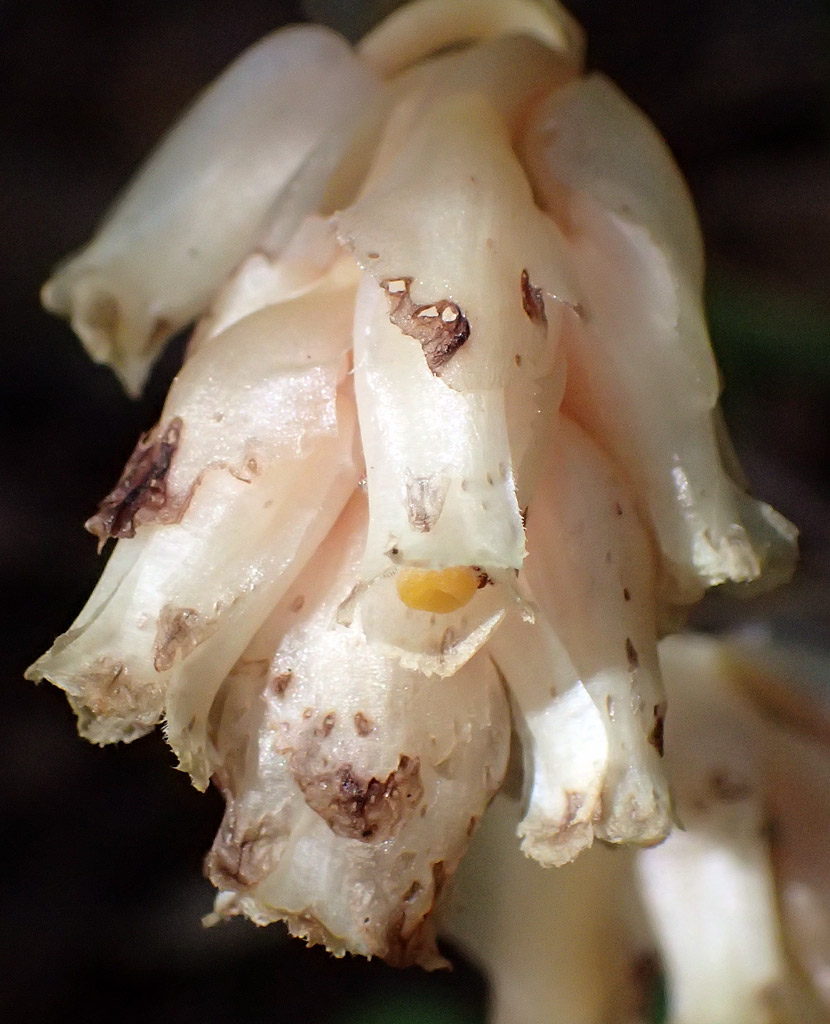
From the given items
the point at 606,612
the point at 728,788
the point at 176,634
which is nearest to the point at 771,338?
the point at 728,788

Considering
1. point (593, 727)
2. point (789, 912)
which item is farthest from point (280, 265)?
point (789, 912)

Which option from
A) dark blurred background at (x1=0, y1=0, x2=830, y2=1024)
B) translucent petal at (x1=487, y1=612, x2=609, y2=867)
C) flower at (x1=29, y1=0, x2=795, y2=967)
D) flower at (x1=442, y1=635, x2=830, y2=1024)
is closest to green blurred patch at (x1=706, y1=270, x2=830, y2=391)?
dark blurred background at (x1=0, y1=0, x2=830, y2=1024)

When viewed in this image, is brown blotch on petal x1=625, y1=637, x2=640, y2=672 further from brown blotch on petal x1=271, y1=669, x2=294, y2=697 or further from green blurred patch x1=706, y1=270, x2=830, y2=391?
green blurred patch x1=706, y1=270, x2=830, y2=391

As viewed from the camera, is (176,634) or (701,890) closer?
(176,634)

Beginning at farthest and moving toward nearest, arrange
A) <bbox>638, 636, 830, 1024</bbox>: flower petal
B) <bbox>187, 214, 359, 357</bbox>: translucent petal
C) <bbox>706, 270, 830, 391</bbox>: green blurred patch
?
<bbox>706, 270, 830, 391</bbox>: green blurred patch
<bbox>638, 636, 830, 1024</bbox>: flower petal
<bbox>187, 214, 359, 357</bbox>: translucent petal

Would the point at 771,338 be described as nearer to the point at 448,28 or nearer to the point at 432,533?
the point at 448,28

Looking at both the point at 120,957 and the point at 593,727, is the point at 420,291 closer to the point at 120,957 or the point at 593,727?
the point at 593,727

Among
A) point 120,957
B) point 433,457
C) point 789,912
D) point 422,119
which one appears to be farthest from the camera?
point 120,957
